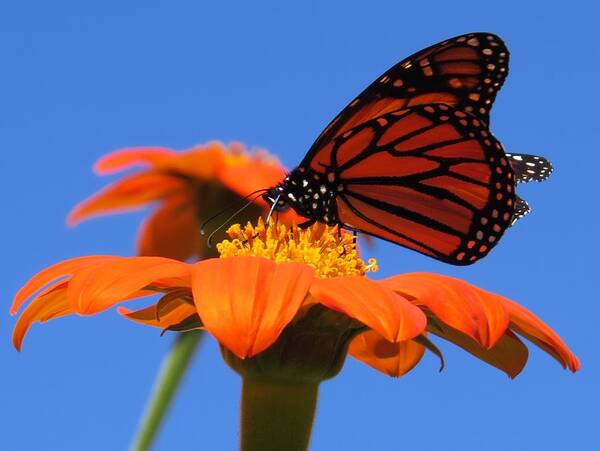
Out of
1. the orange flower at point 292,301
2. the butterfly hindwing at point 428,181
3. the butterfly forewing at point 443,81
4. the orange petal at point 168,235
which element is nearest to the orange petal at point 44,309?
the orange flower at point 292,301

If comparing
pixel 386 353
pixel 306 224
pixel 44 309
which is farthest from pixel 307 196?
pixel 44 309

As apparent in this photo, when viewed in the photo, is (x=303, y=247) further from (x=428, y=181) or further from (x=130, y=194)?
(x=130, y=194)

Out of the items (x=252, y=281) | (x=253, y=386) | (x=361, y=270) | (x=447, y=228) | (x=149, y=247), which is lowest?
(x=253, y=386)

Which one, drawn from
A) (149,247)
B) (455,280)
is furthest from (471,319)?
(149,247)

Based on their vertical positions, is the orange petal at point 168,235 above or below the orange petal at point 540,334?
A: above

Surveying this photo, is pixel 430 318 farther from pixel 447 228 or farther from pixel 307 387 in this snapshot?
pixel 447 228

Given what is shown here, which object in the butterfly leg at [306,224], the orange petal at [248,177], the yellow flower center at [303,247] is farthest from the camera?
the orange petal at [248,177]

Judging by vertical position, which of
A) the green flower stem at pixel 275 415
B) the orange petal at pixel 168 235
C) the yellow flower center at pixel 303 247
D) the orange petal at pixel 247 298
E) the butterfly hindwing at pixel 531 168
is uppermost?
the orange petal at pixel 168 235

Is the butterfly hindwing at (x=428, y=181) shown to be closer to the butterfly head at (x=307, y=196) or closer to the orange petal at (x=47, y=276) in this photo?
the butterfly head at (x=307, y=196)
